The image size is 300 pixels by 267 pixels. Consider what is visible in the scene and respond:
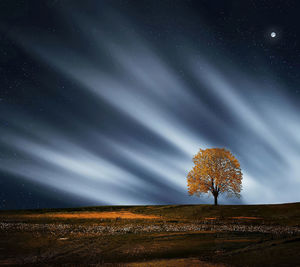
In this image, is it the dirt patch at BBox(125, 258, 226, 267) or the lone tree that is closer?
the dirt patch at BBox(125, 258, 226, 267)

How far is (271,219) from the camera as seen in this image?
A: 3141cm

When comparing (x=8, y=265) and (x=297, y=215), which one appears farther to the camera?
(x=297, y=215)

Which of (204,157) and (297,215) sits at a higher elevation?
(204,157)

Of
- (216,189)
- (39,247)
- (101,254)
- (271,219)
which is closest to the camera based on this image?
(101,254)

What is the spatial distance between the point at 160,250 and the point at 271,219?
24356 mm

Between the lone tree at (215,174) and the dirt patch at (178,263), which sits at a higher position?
the lone tree at (215,174)

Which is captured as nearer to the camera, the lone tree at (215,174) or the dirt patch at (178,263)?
the dirt patch at (178,263)

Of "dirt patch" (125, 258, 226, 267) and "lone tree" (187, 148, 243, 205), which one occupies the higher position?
"lone tree" (187, 148, 243, 205)

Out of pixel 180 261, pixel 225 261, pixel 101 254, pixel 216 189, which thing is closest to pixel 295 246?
pixel 225 261

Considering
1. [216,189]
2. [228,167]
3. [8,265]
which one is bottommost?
[8,265]

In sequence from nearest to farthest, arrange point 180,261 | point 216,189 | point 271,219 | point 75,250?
point 180,261 → point 75,250 → point 271,219 → point 216,189

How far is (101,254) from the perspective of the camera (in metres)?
12.0

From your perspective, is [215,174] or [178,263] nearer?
[178,263]

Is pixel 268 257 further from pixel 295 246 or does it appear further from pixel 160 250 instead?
pixel 160 250
